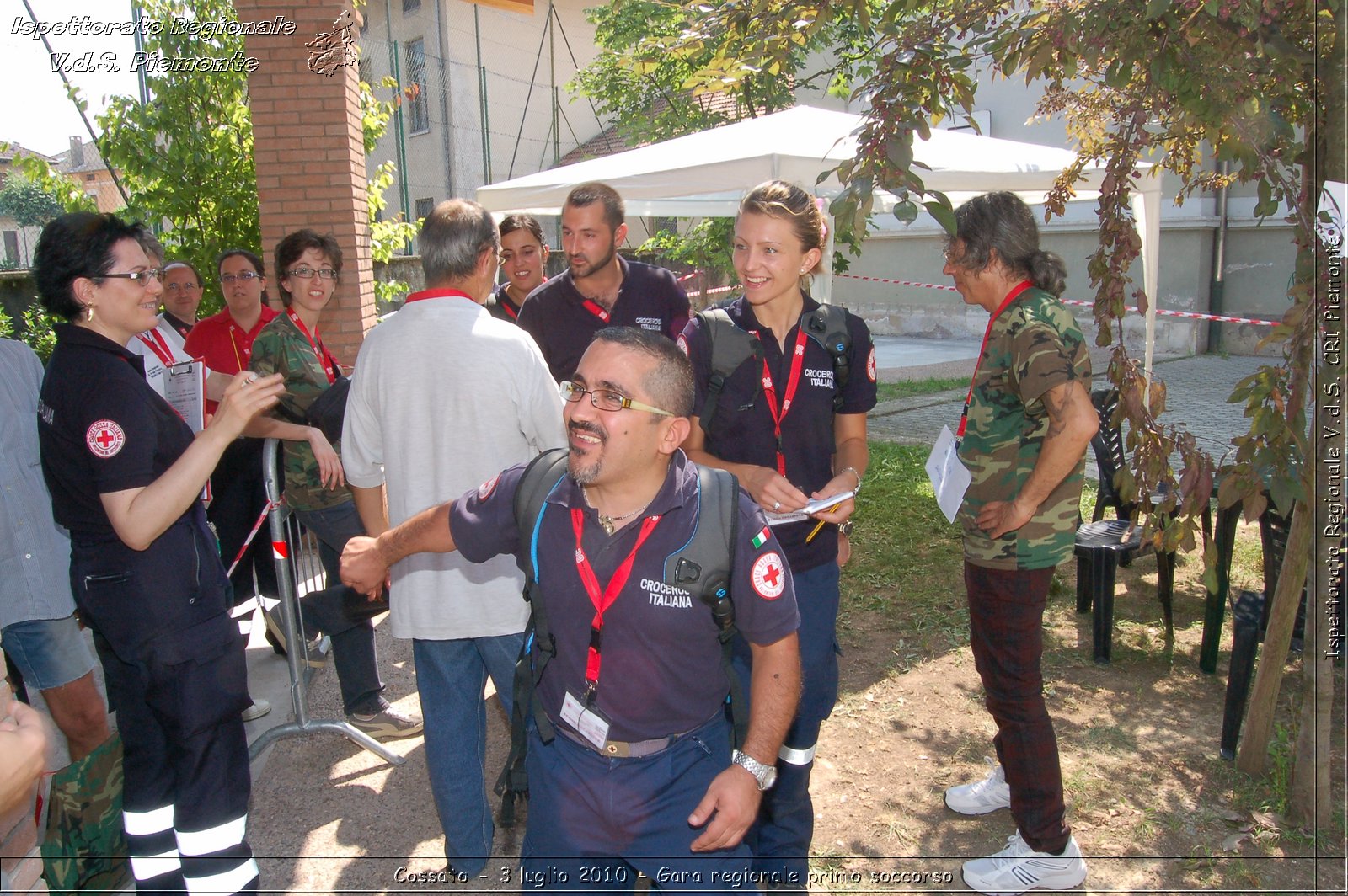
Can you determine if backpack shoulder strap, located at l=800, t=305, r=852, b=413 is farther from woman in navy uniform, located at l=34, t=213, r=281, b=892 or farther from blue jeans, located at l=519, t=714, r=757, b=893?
woman in navy uniform, located at l=34, t=213, r=281, b=892

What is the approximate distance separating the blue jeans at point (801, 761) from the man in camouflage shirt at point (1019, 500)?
58 cm

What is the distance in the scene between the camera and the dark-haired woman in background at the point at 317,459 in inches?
157

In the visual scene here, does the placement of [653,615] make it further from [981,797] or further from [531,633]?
[981,797]

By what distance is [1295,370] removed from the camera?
3012mm

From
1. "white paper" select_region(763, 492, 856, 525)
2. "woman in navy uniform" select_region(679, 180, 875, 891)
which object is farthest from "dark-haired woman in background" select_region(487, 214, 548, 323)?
"white paper" select_region(763, 492, 856, 525)

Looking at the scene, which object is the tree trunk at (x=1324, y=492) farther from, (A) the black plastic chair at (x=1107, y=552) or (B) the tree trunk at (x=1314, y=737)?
(A) the black plastic chair at (x=1107, y=552)

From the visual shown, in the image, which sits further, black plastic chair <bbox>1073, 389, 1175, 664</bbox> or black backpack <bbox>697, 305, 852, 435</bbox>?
black plastic chair <bbox>1073, 389, 1175, 664</bbox>

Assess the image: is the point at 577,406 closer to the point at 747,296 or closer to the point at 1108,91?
the point at 747,296

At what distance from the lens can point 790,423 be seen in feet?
9.27

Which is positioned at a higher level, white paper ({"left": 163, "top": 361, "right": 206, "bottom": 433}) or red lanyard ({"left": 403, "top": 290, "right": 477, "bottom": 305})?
red lanyard ({"left": 403, "top": 290, "right": 477, "bottom": 305})

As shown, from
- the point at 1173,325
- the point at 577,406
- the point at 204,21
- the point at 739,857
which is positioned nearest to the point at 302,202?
the point at 204,21

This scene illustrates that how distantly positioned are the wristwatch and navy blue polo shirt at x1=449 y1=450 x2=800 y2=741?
0.13 meters

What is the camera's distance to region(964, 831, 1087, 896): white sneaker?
3.01 metres

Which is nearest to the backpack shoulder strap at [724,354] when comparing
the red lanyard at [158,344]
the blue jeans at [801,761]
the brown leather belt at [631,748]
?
the blue jeans at [801,761]
